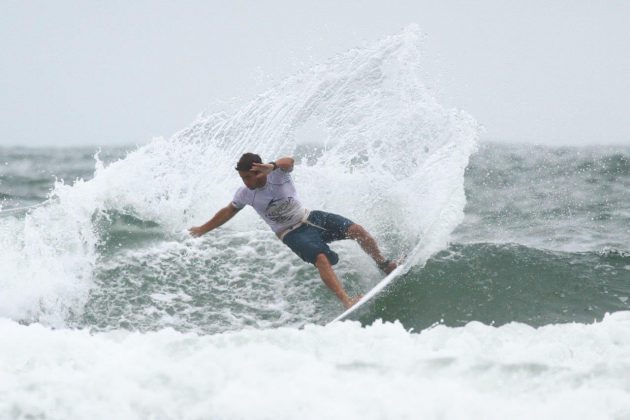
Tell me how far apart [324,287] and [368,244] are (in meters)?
0.72

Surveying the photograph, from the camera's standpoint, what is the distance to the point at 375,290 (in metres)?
A: 7.74

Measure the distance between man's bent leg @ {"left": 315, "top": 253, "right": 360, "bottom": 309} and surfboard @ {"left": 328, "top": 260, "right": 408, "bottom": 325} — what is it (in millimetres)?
79

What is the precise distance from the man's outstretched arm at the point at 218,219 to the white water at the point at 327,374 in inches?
92.6

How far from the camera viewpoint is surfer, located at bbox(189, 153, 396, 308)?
25.2 ft

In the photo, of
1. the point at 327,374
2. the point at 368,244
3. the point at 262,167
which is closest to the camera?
the point at 327,374

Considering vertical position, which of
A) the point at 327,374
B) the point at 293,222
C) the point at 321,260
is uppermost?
the point at 293,222

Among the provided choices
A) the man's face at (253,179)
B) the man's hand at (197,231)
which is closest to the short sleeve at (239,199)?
the man's face at (253,179)

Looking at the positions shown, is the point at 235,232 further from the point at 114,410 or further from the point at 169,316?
the point at 114,410

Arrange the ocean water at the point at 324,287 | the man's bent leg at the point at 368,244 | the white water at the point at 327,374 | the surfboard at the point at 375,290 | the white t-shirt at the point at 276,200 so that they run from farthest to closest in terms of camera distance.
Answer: the man's bent leg at the point at 368,244, the white t-shirt at the point at 276,200, the surfboard at the point at 375,290, the ocean water at the point at 324,287, the white water at the point at 327,374

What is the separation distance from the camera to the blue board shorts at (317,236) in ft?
25.9

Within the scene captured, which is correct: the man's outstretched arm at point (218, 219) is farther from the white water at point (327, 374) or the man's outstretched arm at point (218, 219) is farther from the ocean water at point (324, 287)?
the white water at point (327, 374)

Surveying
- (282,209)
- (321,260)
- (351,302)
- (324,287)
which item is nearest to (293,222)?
(282,209)

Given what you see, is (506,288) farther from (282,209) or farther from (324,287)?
(282,209)

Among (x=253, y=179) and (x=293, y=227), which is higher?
(x=253, y=179)
